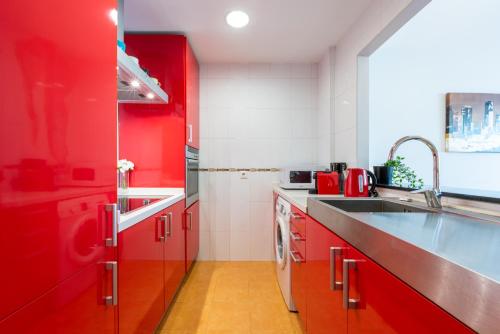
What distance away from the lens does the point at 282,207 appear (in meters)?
2.18

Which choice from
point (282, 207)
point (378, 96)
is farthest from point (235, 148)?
point (378, 96)

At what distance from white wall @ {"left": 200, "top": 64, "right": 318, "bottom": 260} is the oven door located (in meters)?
0.26

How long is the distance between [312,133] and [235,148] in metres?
0.92

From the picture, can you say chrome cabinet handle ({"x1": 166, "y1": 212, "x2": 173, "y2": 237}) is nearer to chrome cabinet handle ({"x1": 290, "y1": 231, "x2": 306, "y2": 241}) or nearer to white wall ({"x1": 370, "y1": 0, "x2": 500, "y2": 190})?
chrome cabinet handle ({"x1": 290, "y1": 231, "x2": 306, "y2": 241})

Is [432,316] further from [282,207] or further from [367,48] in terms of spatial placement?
[367,48]

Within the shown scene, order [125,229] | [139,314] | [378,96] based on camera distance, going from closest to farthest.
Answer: [125,229], [139,314], [378,96]

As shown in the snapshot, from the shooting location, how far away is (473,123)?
2.66 meters

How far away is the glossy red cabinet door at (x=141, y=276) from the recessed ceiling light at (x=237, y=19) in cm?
164

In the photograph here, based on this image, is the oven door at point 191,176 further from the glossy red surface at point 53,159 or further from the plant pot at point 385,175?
the plant pot at point 385,175

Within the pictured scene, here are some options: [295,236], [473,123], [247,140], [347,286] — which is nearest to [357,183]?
[295,236]

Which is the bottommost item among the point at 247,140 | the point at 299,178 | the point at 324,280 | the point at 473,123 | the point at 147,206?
the point at 324,280

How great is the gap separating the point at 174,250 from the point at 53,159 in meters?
1.46

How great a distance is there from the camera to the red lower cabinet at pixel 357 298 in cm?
53

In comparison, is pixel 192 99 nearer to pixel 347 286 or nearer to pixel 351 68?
pixel 351 68
